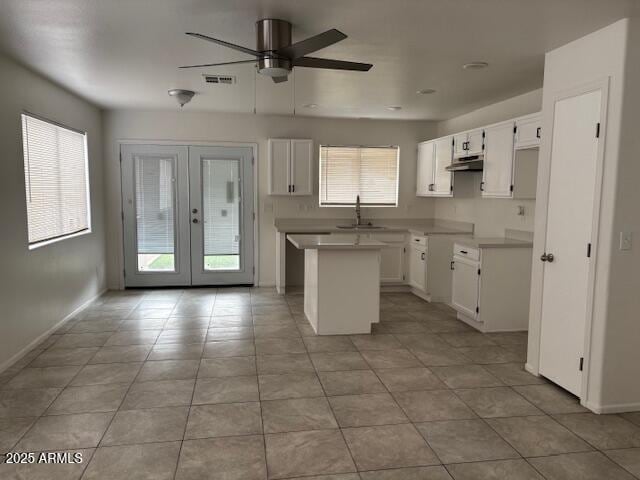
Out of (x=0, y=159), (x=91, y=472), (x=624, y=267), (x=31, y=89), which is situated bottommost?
(x=91, y=472)

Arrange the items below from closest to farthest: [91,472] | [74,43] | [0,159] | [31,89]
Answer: [91,472]
[74,43]
[0,159]
[31,89]

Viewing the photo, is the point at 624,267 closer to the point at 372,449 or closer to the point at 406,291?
the point at 372,449

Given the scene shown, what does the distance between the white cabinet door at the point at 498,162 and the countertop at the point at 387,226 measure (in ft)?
3.83

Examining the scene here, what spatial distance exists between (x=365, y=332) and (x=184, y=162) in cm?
355

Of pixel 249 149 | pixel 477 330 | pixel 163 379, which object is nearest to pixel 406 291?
pixel 477 330

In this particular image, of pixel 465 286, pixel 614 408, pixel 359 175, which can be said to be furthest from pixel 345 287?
pixel 359 175

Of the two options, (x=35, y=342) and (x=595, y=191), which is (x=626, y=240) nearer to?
(x=595, y=191)

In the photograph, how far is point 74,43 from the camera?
3.43 meters

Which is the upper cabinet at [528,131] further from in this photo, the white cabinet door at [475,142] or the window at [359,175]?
the window at [359,175]

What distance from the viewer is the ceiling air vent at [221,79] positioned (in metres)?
4.44

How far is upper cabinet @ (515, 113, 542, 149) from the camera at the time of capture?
4.19 metres

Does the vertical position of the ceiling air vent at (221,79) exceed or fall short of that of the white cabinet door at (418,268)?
it exceeds it

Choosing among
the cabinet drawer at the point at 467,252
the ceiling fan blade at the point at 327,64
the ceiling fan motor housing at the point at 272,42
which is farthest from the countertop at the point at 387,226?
the ceiling fan motor housing at the point at 272,42

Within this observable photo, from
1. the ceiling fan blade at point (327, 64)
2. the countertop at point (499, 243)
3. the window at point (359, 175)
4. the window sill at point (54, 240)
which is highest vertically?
the ceiling fan blade at point (327, 64)
